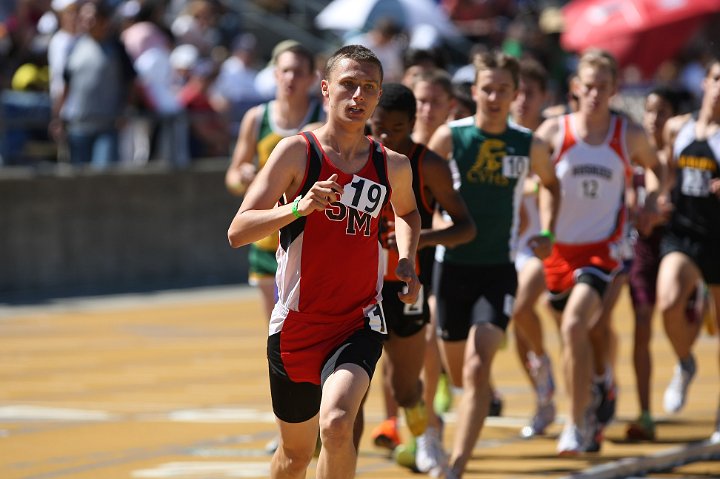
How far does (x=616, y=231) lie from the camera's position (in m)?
10.9

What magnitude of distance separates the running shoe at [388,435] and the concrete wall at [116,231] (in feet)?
32.7

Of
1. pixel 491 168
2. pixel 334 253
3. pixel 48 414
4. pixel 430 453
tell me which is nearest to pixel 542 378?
pixel 430 453

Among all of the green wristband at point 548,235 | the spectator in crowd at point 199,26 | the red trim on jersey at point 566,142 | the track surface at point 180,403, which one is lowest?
the track surface at point 180,403

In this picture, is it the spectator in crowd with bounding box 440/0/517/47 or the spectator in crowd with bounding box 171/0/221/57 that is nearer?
the spectator in crowd with bounding box 171/0/221/57

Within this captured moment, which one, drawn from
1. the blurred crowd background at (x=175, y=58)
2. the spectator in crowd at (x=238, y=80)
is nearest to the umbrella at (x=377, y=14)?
the blurred crowd background at (x=175, y=58)

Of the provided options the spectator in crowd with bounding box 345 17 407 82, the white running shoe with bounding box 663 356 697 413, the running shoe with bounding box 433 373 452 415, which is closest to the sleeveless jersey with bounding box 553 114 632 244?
the white running shoe with bounding box 663 356 697 413

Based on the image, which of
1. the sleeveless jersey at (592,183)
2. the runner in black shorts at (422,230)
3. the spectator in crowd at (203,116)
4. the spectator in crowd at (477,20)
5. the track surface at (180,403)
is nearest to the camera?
the runner in black shorts at (422,230)

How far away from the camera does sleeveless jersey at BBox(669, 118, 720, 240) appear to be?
11.2 m

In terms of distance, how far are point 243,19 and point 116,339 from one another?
40.6 ft

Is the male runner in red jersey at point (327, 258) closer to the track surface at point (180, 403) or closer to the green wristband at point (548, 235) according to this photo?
the track surface at point (180, 403)

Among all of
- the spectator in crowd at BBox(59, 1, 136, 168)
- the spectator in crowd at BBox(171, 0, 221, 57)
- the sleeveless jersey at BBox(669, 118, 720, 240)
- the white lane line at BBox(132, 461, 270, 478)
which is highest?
the spectator in crowd at BBox(171, 0, 221, 57)

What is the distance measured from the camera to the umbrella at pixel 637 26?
22719mm

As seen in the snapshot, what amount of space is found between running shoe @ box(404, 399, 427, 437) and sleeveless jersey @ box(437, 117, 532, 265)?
992mm

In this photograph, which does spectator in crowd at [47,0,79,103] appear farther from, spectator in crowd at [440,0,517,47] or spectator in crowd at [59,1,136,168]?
spectator in crowd at [440,0,517,47]
